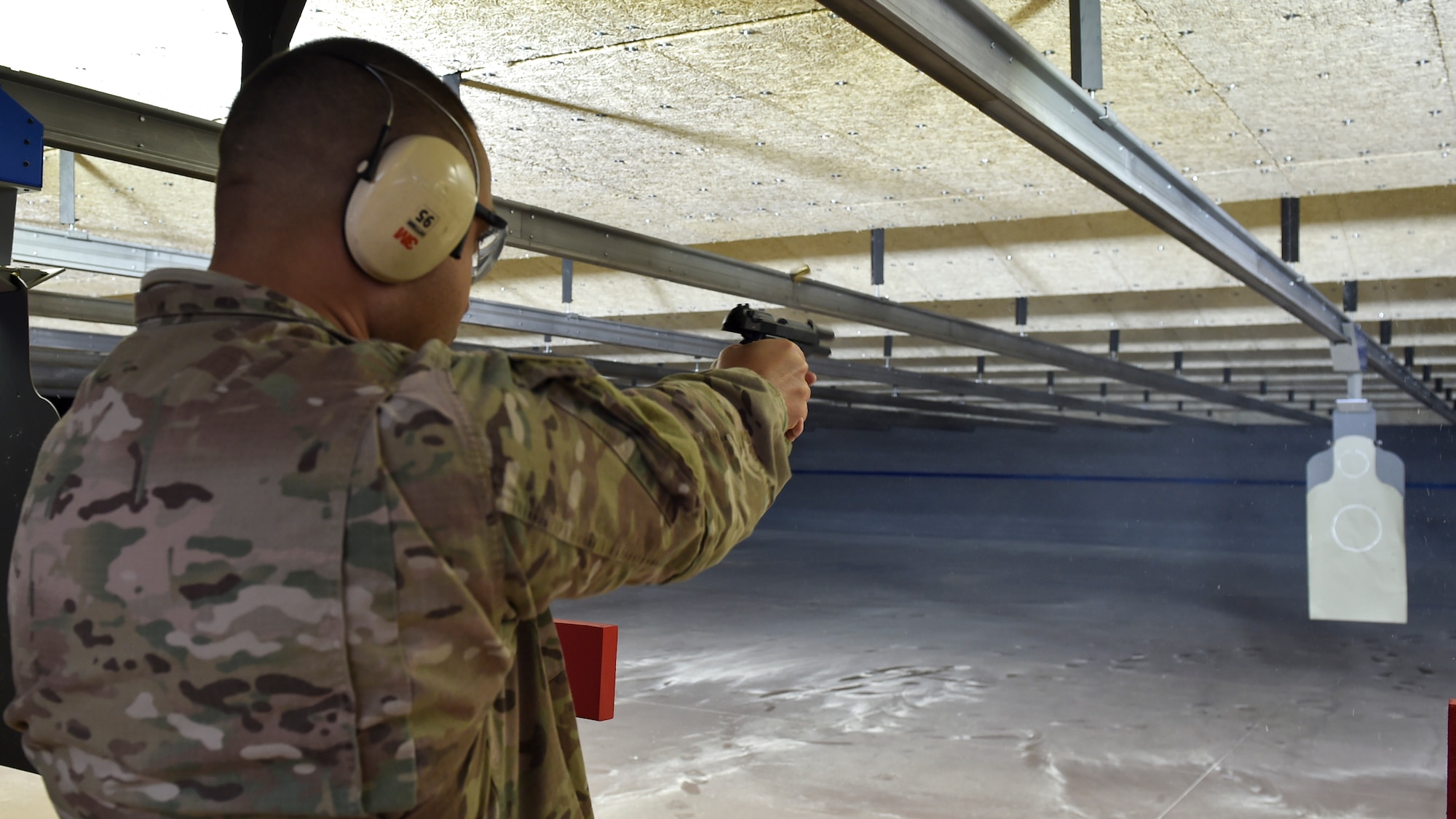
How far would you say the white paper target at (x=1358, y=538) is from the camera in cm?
667

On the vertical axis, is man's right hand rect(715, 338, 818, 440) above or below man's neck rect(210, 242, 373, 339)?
below

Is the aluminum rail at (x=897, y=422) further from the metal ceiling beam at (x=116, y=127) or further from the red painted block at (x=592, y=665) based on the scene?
the red painted block at (x=592, y=665)

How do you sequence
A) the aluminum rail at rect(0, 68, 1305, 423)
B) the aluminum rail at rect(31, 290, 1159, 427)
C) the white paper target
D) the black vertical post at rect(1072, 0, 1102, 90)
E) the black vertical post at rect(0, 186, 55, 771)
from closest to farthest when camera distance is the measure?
the black vertical post at rect(0, 186, 55, 771)
the black vertical post at rect(1072, 0, 1102, 90)
the aluminum rail at rect(0, 68, 1305, 423)
the aluminum rail at rect(31, 290, 1159, 427)
the white paper target

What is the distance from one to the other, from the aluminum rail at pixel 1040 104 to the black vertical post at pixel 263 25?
0.94 m

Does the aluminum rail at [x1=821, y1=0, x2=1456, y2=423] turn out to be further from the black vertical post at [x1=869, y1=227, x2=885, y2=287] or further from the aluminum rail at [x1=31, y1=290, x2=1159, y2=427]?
the aluminum rail at [x1=31, y1=290, x2=1159, y2=427]

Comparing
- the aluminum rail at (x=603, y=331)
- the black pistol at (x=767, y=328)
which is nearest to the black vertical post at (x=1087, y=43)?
the black pistol at (x=767, y=328)

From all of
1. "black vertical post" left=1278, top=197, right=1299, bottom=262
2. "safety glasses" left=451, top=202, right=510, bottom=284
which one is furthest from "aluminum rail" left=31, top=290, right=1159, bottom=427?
"safety glasses" left=451, top=202, right=510, bottom=284

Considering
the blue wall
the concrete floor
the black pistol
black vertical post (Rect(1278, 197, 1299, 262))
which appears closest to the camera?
the black pistol

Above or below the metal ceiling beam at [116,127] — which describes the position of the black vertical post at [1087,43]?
above

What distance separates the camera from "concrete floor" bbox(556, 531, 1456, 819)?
12.5 feet

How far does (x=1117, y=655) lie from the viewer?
6445 millimetres

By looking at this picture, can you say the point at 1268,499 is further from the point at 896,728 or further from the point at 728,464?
the point at 728,464

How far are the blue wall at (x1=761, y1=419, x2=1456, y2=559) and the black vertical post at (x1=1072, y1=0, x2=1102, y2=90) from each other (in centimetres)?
1387

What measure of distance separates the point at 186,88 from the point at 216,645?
267 cm
